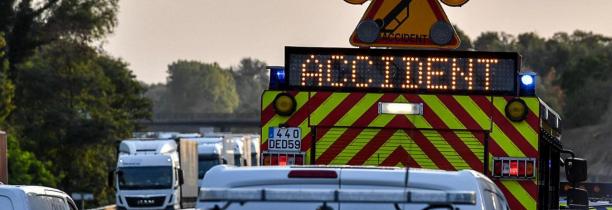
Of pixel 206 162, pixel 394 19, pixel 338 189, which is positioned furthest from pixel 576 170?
pixel 206 162

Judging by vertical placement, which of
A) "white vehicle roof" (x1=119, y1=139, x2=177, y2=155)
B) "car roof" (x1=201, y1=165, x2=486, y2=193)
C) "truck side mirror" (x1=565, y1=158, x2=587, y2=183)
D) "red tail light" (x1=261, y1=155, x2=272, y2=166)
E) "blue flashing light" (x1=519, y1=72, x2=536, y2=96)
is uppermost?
"blue flashing light" (x1=519, y1=72, x2=536, y2=96)

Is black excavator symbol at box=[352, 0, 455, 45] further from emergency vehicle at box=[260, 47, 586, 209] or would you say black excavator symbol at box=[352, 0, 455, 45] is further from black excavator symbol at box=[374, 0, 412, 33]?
emergency vehicle at box=[260, 47, 586, 209]

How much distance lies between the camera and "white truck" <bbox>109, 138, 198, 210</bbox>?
176 feet

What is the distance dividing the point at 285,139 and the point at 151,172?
40.3 meters

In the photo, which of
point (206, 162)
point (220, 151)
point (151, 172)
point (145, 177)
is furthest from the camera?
point (206, 162)

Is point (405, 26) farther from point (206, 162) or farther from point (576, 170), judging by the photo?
point (206, 162)

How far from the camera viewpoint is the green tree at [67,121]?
89688mm

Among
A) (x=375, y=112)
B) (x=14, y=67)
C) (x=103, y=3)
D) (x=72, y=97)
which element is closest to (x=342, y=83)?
(x=375, y=112)

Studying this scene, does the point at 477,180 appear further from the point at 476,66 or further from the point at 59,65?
the point at 59,65

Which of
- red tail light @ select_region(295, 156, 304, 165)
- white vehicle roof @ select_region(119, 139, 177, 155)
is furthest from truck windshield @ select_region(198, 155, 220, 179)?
red tail light @ select_region(295, 156, 304, 165)

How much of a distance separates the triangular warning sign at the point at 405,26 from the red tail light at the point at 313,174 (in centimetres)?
575

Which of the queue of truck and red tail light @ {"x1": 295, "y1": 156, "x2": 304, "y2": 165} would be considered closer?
red tail light @ {"x1": 295, "y1": 156, "x2": 304, "y2": 165}

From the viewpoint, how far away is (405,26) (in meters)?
15.0

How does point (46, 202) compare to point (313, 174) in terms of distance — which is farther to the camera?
point (46, 202)
